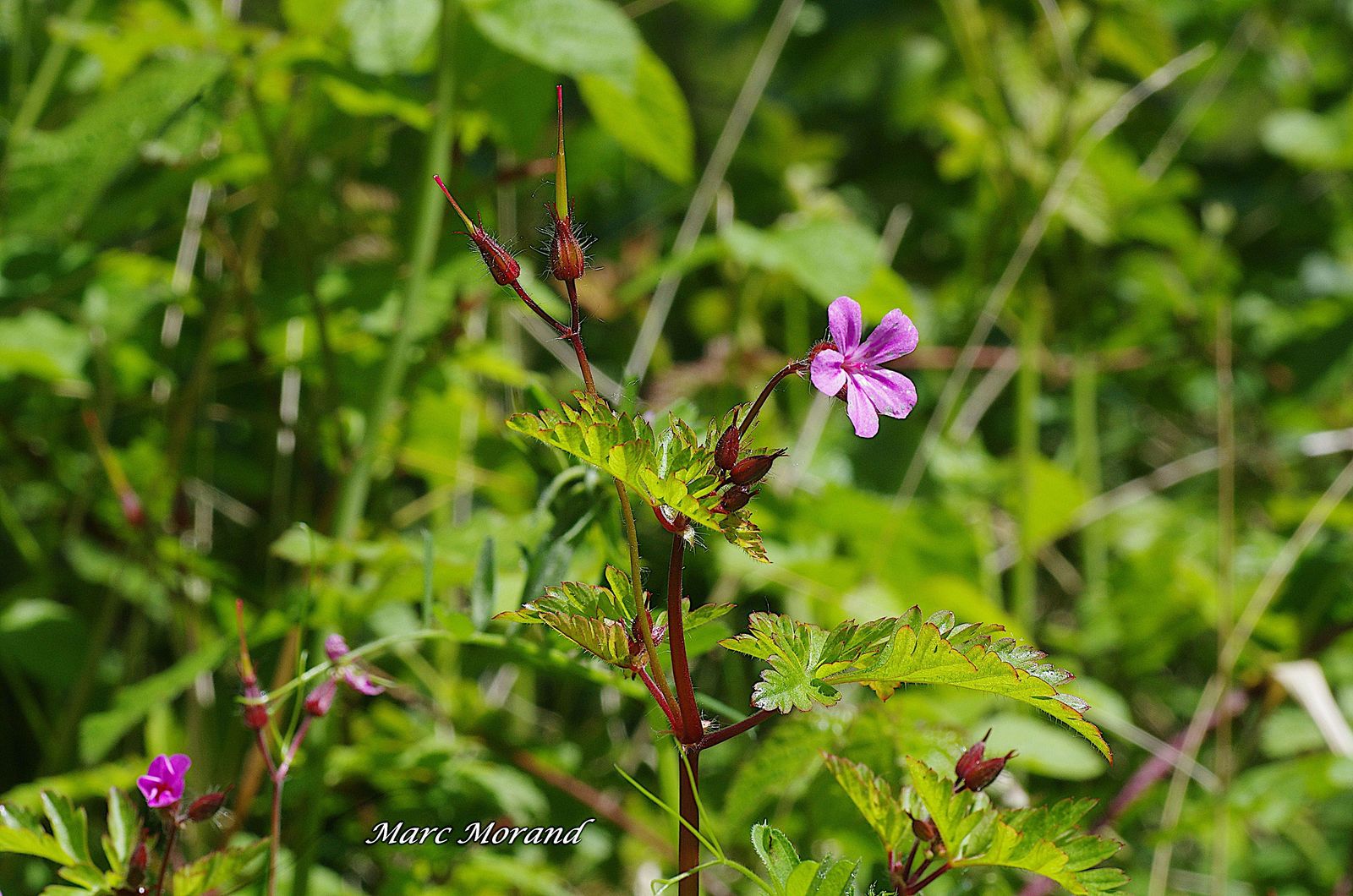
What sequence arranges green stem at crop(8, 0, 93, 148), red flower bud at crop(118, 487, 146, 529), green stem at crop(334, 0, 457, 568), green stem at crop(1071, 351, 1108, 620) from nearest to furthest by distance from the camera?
green stem at crop(334, 0, 457, 568), red flower bud at crop(118, 487, 146, 529), green stem at crop(8, 0, 93, 148), green stem at crop(1071, 351, 1108, 620)

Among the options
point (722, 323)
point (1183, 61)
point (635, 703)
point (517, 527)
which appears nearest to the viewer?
point (517, 527)

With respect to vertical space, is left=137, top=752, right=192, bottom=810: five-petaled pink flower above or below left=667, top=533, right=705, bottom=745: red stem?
below

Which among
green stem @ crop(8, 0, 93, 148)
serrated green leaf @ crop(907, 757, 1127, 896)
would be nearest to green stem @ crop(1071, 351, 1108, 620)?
serrated green leaf @ crop(907, 757, 1127, 896)

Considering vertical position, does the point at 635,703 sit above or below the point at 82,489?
below

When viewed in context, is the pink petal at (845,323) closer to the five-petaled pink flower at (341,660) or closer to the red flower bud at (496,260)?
the red flower bud at (496,260)

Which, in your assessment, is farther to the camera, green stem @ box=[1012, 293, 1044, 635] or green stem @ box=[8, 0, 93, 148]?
green stem @ box=[1012, 293, 1044, 635]

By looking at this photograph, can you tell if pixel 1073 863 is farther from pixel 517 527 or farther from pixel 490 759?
pixel 490 759

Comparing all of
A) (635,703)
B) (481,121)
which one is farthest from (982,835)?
(481,121)

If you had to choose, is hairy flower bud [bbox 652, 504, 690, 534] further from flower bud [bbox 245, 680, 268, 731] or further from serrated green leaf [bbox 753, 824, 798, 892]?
flower bud [bbox 245, 680, 268, 731]

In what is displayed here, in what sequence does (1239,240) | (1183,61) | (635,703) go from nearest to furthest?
(635,703), (1183,61), (1239,240)
